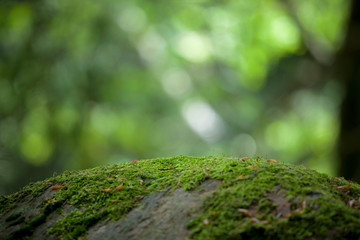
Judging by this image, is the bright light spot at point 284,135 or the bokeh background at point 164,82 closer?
the bokeh background at point 164,82

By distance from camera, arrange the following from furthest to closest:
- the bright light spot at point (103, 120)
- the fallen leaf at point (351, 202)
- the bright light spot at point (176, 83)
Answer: the bright light spot at point (176, 83) → the bright light spot at point (103, 120) → the fallen leaf at point (351, 202)

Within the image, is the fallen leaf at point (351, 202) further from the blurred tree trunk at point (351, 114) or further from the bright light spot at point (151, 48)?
the bright light spot at point (151, 48)

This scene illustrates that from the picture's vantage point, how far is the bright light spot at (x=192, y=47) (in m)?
6.50

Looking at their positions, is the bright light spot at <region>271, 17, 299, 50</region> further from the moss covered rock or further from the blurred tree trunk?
the moss covered rock

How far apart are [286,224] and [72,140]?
13.9 feet

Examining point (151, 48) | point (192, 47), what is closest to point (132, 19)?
point (151, 48)

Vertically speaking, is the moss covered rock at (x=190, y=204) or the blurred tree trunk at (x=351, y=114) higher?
the blurred tree trunk at (x=351, y=114)

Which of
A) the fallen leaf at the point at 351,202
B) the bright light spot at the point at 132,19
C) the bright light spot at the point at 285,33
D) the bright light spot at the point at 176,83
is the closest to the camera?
the fallen leaf at the point at 351,202

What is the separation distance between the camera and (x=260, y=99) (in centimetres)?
747

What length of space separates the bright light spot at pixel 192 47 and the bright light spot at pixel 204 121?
3.18 feet

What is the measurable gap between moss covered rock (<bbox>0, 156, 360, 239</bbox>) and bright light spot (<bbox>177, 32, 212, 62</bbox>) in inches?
176

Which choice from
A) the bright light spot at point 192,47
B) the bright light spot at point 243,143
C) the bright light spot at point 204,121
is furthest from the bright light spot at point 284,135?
the bright light spot at point 192,47

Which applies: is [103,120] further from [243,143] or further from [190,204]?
[190,204]

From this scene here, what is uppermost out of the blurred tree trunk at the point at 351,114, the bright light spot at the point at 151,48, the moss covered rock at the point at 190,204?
the bright light spot at the point at 151,48
